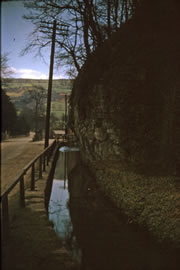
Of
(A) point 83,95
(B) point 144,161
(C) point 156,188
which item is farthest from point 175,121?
(A) point 83,95

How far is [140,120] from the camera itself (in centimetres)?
639

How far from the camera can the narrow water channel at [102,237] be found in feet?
13.4

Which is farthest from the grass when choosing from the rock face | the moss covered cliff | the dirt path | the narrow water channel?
the dirt path

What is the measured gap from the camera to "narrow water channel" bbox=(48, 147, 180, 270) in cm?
409

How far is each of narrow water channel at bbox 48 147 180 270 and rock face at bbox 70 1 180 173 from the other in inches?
68.4

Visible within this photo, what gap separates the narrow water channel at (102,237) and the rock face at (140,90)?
5.70ft

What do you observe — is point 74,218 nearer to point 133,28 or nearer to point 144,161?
point 144,161

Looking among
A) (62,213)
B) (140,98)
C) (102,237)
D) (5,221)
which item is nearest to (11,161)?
(62,213)

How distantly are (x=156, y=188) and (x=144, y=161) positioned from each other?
3.99 feet

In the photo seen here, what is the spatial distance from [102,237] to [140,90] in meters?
4.20

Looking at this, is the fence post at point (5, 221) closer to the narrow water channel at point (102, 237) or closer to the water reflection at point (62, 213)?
the narrow water channel at point (102, 237)

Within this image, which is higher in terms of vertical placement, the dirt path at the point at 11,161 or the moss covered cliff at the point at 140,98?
the moss covered cliff at the point at 140,98

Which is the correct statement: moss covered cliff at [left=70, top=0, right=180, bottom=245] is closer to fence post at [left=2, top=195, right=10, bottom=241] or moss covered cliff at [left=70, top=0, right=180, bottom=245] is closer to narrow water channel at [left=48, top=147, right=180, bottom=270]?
narrow water channel at [left=48, top=147, right=180, bottom=270]

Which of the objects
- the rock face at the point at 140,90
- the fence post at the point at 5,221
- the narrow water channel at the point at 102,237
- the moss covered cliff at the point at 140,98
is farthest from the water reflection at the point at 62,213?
the rock face at the point at 140,90
